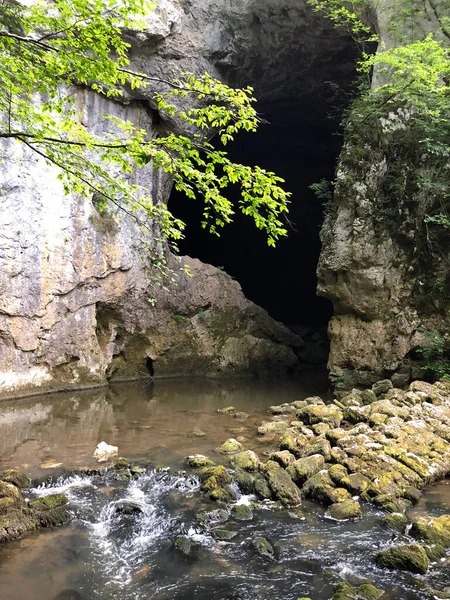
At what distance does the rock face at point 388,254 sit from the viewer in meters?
12.9

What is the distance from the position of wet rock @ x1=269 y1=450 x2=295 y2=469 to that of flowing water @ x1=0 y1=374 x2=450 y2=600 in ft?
2.56

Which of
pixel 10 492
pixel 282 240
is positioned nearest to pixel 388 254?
pixel 10 492

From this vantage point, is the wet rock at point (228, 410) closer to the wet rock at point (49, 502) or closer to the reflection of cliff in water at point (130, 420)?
the reflection of cliff in water at point (130, 420)

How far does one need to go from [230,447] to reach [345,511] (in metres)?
2.92

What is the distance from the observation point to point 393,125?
13109 millimetres

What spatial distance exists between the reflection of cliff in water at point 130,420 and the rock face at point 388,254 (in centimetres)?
278

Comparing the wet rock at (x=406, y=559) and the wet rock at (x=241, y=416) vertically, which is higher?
the wet rock at (x=406, y=559)

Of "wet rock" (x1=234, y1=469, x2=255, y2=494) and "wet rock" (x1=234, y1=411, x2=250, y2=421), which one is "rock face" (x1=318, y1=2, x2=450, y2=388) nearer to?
"wet rock" (x1=234, y1=411, x2=250, y2=421)

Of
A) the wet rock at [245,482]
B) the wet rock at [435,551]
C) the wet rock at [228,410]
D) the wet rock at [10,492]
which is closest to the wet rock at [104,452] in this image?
the wet rock at [10,492]

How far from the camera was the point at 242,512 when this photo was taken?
635cm

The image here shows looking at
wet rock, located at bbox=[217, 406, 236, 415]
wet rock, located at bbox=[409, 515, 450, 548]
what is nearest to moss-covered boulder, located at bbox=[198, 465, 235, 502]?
wet rock, located at bbox=[409, 515, 450, 548]

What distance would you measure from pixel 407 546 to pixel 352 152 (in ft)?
36.1

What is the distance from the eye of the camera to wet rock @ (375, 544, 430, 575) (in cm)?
497

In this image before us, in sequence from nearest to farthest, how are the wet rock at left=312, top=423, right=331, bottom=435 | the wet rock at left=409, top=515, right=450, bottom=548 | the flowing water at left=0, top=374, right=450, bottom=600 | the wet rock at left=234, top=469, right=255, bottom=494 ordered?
the flowing water at left=0, top=374, right=450, bottom=600 → the wet rock at left=409, top=515, right=450, bottom=548 → the wet rock at left=234, top=469, right=255, bottom=494 → the wet rock at left=312, top=423, right=331, bottom=435
